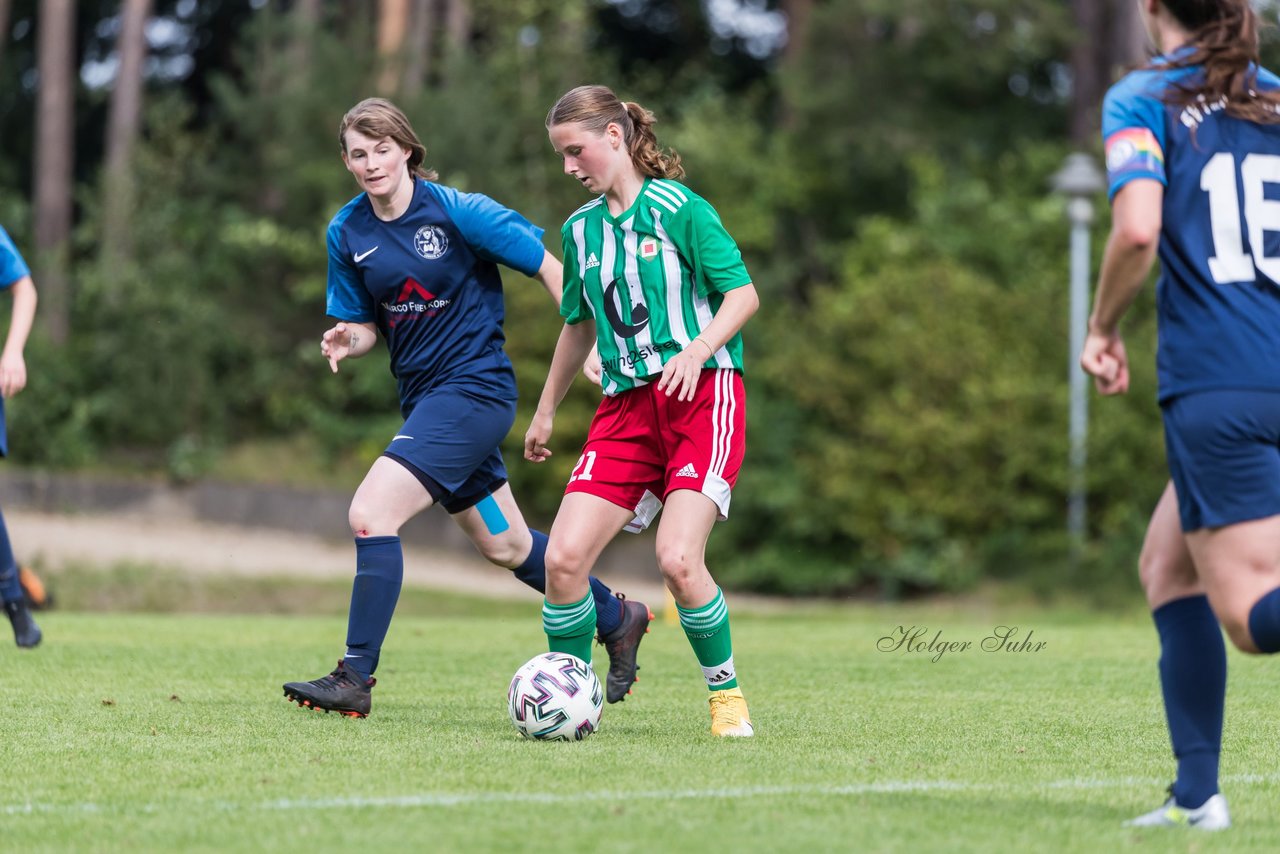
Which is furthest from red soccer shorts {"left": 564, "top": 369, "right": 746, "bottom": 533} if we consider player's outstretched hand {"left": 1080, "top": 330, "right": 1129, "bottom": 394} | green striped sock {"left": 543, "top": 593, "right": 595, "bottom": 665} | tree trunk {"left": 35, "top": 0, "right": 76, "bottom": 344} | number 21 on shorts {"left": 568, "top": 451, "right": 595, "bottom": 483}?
tree trunk {"left": 35, "top": 0, "right": 76, "bottom": 344}

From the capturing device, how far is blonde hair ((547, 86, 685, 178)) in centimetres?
561

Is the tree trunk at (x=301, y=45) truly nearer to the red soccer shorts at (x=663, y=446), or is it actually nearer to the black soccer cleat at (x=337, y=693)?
the black soccer cleat at (x=337, y=693)

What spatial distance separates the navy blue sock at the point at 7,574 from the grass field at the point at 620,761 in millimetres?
314

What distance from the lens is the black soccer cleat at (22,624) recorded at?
800 centimetres

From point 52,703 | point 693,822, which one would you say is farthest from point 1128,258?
point 52,703

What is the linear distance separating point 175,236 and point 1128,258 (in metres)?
23.4

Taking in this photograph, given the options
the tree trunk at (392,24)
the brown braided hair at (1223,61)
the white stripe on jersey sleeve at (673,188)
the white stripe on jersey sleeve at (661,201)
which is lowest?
the white stripe on jersey sleeve at (661,201)

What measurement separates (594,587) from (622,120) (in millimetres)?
1934

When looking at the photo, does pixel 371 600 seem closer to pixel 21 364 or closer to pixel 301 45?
pixel 21 364

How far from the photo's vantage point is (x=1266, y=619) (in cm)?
369

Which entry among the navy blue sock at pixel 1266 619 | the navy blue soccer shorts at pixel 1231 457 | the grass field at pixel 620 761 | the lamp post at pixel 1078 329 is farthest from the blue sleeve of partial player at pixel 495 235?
the lamp post at pixel 1078 329

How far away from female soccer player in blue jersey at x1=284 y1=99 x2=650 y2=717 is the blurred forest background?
40.5 feet

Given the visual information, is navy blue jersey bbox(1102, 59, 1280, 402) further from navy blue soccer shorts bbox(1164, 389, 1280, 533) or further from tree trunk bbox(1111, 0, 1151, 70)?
tree trunk bbox(1111, 0, 1151, 70)

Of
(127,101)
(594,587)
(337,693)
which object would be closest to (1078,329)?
(594,587)
